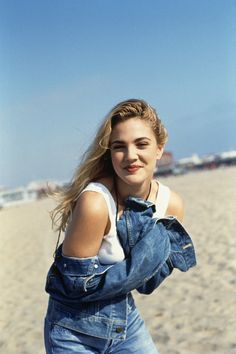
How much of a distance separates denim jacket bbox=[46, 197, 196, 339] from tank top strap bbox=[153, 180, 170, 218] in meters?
0.05

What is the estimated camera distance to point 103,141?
2.11 meters

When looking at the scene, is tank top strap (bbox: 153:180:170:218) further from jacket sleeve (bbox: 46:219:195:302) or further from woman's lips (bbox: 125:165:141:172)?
woman's lips (bbox: 125:165:141:172)

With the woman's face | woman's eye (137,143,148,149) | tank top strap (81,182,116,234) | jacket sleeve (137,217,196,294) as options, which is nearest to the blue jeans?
jacket sleeve (137,217,196,294)

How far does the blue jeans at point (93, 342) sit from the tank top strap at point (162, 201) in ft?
1.26

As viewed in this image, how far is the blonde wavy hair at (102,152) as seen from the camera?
2.11 meters

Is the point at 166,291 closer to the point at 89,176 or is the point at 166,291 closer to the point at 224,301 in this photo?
the point at 224,301

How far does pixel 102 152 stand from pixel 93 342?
726mm

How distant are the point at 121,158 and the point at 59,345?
742mm

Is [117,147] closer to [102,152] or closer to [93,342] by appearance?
[102,152]

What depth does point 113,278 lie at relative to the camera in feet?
6.52

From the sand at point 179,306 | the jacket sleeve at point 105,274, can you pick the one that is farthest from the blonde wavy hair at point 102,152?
the sand at point 179,306

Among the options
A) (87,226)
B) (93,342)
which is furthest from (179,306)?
(87,226)

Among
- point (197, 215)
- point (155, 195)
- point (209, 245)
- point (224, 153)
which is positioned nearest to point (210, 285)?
point (209, 245)

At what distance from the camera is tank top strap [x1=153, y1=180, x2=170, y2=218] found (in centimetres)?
223
